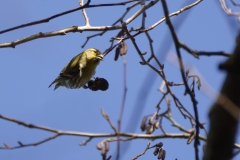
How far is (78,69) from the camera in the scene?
20.0ft

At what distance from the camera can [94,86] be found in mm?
4781

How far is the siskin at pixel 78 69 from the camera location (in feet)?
18.7

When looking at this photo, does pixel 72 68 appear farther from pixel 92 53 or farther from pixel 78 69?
pixel 92 53

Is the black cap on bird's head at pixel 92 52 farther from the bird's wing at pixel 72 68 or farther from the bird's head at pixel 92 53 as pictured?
the bird's wing at pixel 72 68

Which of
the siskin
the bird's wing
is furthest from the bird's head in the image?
the bird's wing

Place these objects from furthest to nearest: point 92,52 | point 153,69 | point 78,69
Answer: point 92,52
point 78,69
point 153,69

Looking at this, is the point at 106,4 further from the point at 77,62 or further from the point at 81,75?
the point at 77,62

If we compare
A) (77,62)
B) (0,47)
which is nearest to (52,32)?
(0,47)

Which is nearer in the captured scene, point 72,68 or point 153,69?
point 153,69

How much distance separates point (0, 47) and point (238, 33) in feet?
7.32

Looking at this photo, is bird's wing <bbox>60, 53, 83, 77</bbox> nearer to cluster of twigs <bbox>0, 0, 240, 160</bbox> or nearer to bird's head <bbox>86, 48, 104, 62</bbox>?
bird's head <bbox>86, 48, 104, 62</bbox>

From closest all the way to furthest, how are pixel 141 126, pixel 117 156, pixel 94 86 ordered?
pixel 117 156, pixel 141 126, pixel 94 86

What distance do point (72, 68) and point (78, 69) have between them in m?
0.11

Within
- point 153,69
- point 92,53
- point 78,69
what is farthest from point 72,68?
point 153,69
